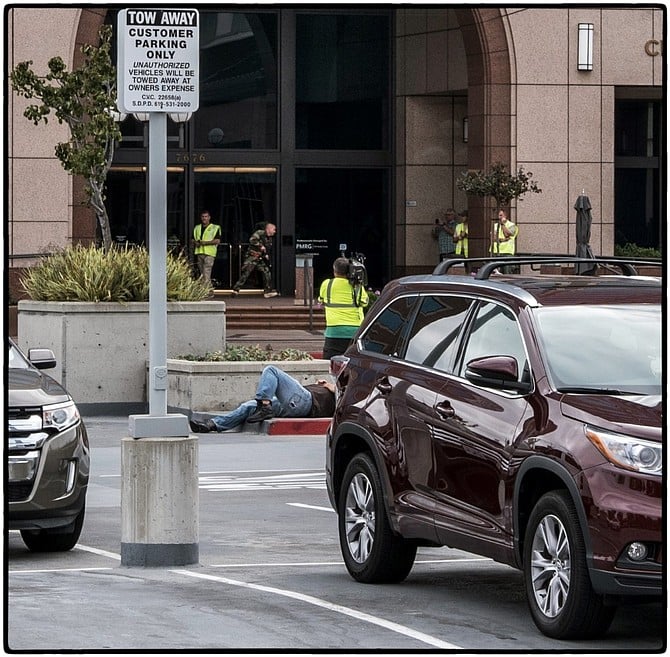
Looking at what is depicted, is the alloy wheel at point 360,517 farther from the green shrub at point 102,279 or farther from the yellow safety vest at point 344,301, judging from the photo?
the green shrub at point 102,279

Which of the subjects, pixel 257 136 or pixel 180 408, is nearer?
pixel 180 408

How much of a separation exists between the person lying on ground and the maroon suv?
8.56 metres

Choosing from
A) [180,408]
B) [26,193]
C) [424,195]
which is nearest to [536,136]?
[424,195]

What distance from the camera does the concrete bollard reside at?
10250 millimetres

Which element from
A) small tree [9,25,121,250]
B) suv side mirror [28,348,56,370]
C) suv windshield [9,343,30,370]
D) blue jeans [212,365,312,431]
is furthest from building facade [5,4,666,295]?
suv side mirror [28,348,56,370]

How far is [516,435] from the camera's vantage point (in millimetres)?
8242

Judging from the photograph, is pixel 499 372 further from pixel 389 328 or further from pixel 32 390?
pixel 32 390

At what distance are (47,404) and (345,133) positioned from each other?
29857mm

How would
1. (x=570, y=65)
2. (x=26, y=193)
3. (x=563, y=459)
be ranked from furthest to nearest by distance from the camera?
1. (x=570, y=65)
2. (x=26, y=193)
3. (x=563, y=459)

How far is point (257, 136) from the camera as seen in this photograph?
39.8 metres

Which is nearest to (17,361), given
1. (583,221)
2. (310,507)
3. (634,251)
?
(310,507)

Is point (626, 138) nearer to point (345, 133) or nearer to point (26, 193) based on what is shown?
point (345, 133)

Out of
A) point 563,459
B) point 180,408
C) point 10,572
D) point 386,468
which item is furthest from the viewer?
point 180,408

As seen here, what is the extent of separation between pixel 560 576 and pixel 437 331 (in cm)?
217
